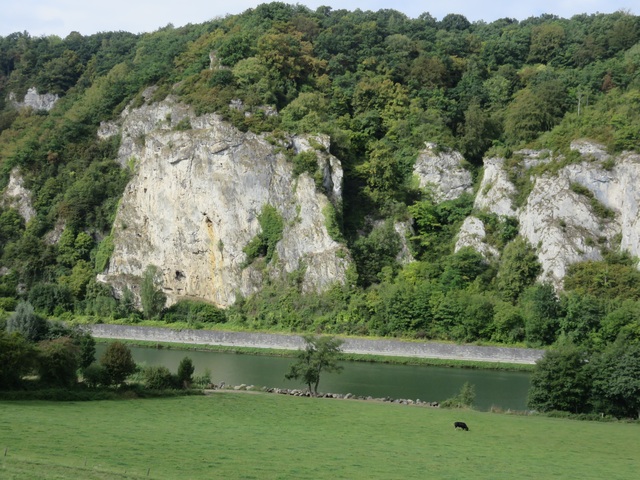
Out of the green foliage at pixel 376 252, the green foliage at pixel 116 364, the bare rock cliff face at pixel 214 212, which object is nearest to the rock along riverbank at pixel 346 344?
the bare rock cliff face at pixel 214 212

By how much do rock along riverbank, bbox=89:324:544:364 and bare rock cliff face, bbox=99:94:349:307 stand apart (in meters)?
8.91

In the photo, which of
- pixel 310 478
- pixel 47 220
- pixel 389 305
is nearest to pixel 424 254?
pixel 389 305

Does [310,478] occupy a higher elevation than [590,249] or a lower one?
lower

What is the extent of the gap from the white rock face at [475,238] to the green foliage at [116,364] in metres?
37.5

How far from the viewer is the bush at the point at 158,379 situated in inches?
1496

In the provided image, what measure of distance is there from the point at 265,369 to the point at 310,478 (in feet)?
103

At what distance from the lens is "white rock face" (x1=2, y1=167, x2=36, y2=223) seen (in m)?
90.1

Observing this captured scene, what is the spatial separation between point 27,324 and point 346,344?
24.3 m

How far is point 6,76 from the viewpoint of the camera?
121188mm

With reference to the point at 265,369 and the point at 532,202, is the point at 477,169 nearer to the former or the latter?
the point at 532,202

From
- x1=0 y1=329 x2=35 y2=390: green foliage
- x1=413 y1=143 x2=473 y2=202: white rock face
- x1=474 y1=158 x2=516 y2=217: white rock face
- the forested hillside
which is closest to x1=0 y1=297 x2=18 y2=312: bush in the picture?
the forested hillside

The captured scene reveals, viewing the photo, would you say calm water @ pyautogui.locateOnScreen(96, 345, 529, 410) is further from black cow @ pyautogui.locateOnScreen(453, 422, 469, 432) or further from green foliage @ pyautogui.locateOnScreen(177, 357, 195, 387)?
black cow @ pyautogui.locateOnScreen(453, 422, 469, 432)

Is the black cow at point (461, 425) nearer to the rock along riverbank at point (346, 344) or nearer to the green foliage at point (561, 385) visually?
the green foliage at point (561, 385)

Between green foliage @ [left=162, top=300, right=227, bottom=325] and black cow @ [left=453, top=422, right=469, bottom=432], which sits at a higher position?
black cow @ [left=453, top=422, right=469, bottom=432]
